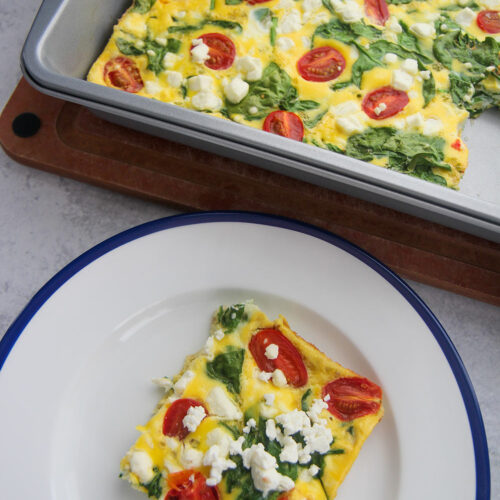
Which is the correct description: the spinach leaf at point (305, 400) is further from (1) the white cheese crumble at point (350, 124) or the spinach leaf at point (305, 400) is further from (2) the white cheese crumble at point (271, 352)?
(1) the white cheese crumble at point (350, 124)

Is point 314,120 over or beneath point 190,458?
over

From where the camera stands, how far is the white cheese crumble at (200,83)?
201cm

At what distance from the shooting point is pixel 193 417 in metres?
1.72

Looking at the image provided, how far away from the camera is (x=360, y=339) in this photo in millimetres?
1900

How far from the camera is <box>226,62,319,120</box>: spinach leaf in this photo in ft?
6.63

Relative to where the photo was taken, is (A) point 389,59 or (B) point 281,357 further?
(A) point 389,59

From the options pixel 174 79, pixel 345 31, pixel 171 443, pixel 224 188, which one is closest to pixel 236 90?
pixel 174 79

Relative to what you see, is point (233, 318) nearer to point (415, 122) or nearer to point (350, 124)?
point (350, 124)

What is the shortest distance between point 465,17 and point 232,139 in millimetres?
1007

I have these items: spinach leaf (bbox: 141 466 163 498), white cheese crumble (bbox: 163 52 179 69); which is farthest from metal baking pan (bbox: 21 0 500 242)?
spinach leaf (bbox: 141 466 163 498)

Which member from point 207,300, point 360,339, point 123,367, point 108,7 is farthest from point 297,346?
point 108,7

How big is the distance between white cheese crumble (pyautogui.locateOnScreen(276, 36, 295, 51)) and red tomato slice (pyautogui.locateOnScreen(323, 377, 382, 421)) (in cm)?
103

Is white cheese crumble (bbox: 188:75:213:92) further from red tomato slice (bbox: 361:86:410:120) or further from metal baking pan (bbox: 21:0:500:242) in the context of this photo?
red tomato slice (bbox: 361:86:410:120)

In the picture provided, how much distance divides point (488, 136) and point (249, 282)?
3.09 feet
